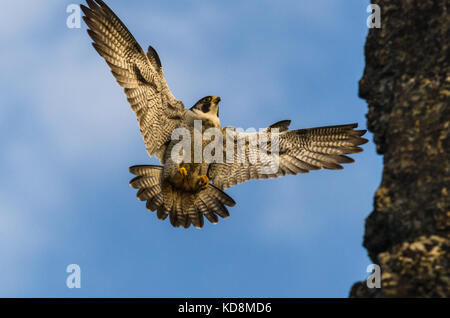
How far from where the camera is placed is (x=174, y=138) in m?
7.87

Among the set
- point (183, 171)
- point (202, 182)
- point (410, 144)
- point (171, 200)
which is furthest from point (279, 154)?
point (410, 144)

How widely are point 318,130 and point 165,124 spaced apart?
A: 2.10m

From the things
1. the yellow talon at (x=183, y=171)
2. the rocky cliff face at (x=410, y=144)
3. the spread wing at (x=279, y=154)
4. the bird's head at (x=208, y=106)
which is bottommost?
the rocky cliff face at (x=410, y=144)

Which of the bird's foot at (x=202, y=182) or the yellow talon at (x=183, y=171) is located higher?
the yellow talon at (x=183, y=171)

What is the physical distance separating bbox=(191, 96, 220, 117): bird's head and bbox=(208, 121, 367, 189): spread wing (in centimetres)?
29

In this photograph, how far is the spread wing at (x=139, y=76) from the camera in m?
7.85

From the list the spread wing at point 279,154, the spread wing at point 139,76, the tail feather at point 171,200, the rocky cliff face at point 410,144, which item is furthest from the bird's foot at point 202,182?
the rocky cliff face at point 410,144

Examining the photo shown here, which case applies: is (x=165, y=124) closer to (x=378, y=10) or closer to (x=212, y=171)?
(x=212, y=171)

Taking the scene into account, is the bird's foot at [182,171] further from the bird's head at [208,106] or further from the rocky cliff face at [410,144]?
the rocky cliff face at [410,144]

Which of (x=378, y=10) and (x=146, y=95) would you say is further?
(x=146, y=95)

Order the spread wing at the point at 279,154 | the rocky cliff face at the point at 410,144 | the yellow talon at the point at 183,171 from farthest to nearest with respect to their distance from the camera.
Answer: the spread wing at the point at 279,154, the yellow talon at the point at 183,171, the rocky cliff face at the point at 410,144
